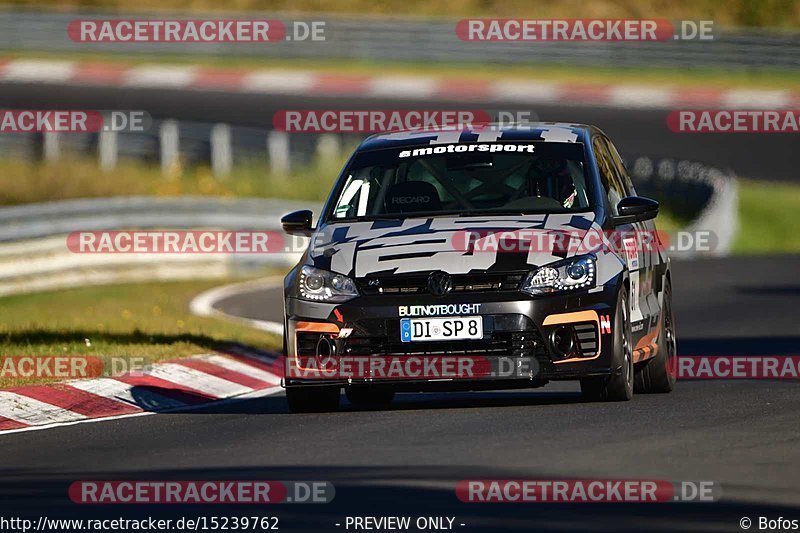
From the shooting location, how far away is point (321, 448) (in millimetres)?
8961

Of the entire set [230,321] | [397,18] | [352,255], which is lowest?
[230,321]

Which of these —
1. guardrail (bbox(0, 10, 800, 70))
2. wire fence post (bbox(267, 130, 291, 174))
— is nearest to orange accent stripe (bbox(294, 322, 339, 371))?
wire fence post (bbox(267, 130, 291, 174))

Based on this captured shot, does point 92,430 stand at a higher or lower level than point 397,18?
lower

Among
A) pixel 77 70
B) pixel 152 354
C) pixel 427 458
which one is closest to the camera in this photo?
pixel 427 458

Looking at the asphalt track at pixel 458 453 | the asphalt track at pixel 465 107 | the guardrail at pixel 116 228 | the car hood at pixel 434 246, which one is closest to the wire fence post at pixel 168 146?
the asphalt track at pixel 465 107

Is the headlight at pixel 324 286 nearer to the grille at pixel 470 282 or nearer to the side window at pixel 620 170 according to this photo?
the grille at pixel 470 282

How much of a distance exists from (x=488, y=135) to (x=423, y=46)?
99.5 ft

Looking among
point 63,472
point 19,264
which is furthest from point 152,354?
point 19,264

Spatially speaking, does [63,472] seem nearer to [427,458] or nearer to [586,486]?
[427,458]

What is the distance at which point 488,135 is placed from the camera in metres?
11.6

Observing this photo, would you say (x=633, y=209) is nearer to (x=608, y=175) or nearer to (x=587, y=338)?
(x=608, y=175)

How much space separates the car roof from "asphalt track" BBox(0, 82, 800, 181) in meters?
20.6

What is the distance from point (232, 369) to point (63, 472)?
17.4ft

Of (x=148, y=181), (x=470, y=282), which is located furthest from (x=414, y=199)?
(x=148, y=181)
